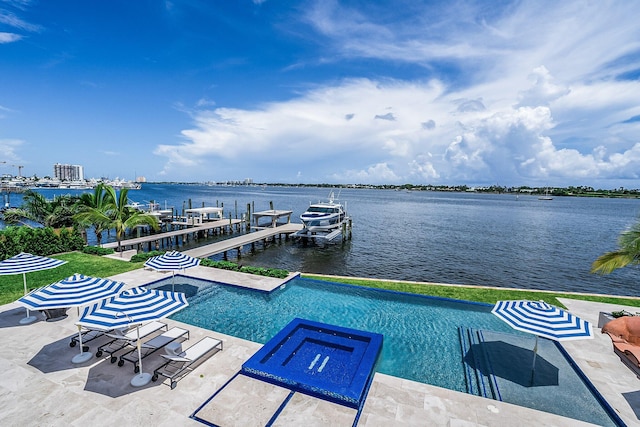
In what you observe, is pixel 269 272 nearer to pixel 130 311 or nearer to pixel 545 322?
pixel 130 311

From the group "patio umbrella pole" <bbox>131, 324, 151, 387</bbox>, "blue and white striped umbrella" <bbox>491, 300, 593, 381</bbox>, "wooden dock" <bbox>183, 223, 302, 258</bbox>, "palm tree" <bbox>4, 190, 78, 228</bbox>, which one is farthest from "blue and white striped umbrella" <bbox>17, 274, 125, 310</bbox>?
"palm tree" <bbox>4, 190, 78, 228</bbox>

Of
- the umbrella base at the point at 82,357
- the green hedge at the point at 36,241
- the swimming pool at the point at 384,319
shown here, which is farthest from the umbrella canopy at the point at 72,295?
the green hedge at the point at 36,241

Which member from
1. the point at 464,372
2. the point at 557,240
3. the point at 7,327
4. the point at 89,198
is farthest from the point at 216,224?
the point at 557,240

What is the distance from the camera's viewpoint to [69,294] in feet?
26.5

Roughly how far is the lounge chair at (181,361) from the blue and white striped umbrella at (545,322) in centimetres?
838

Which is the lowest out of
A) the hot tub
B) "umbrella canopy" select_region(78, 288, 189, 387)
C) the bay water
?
the bay water

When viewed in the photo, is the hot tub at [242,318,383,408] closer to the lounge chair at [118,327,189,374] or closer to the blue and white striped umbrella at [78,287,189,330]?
the lounge chair at [118,327,189,374]

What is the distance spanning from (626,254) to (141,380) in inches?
601

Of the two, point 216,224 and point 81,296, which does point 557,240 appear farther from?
point 81,296

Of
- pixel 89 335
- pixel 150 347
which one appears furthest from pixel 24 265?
pixel 150 347

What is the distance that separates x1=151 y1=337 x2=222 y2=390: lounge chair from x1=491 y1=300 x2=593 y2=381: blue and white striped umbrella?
838 cm

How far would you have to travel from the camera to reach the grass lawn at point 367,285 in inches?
530

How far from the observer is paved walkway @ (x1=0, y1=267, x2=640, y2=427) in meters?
6.20

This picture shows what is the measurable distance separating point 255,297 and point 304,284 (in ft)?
9.90
